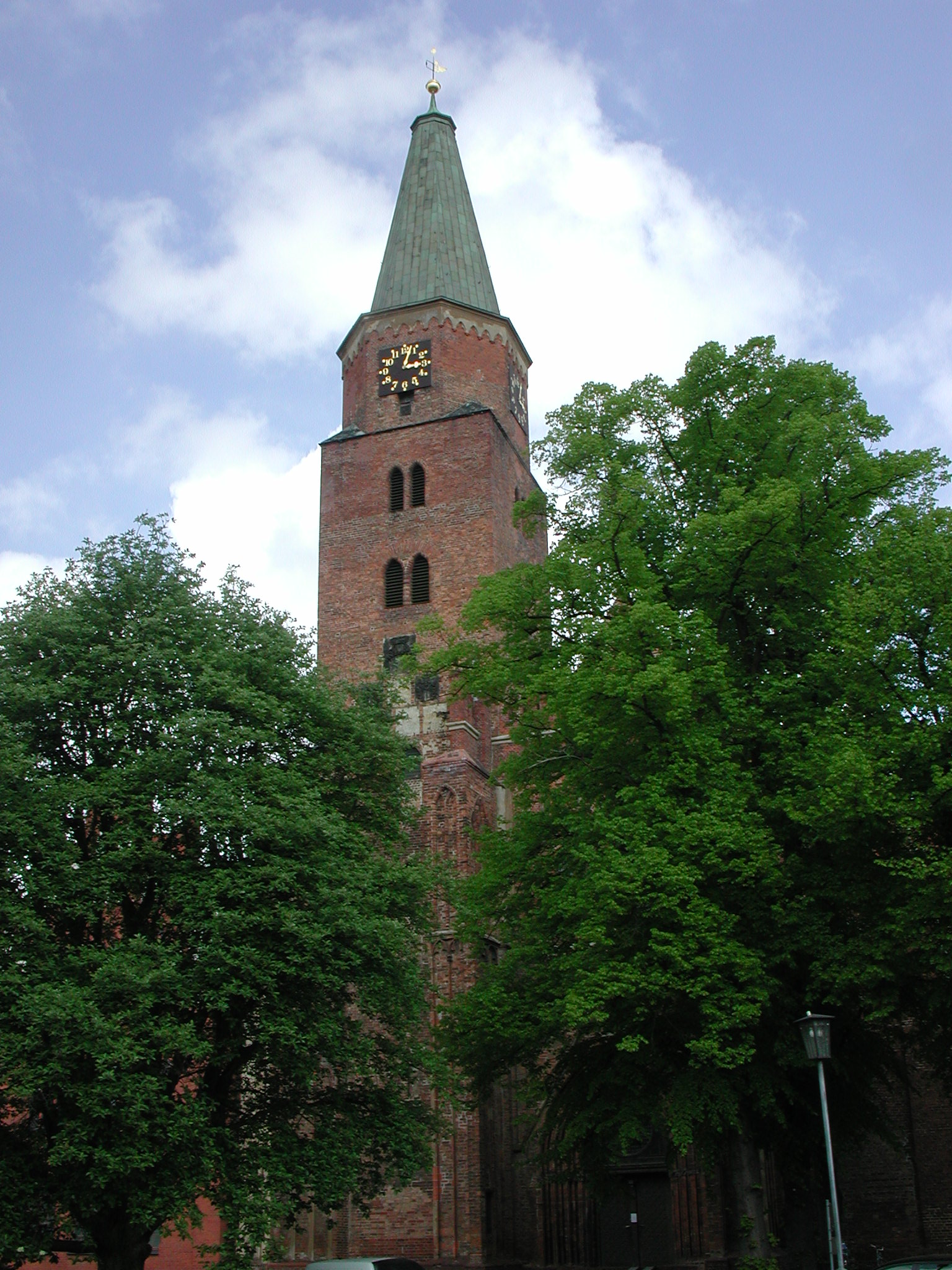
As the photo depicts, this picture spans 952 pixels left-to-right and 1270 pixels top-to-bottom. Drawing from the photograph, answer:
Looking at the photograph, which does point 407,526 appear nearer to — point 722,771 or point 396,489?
point 396,489

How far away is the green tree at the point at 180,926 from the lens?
46.6 ft

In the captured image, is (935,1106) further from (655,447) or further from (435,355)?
(435,355)

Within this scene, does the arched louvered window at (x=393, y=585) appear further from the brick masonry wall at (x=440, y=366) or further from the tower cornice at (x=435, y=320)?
the tower cornice at (x=435, y=320)

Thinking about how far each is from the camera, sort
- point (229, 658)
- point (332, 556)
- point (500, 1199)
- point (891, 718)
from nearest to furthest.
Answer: point (891, 718)
point (229, 658)
point (500, 1199)
point (332, 556)

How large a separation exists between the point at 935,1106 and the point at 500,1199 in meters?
9.64

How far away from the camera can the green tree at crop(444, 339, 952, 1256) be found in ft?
51.2

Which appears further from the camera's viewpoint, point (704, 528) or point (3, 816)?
point (704, 528)

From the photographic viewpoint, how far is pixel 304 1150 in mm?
15656

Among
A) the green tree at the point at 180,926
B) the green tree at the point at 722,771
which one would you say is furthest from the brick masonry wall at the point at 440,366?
the green tree at the point at 180,926

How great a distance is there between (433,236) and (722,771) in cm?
2440

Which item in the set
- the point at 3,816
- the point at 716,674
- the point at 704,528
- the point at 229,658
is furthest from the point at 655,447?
the point at 3,816

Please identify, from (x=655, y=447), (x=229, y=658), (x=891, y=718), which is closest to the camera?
(x=891, y=718)

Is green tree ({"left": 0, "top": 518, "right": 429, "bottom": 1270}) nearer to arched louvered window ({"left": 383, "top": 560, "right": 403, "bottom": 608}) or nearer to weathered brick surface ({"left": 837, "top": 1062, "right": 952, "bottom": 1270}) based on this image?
arched louvered window ({"left": 383, "top": 560, "right": 403, "bottom": 608})

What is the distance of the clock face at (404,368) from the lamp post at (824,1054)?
2312cm
